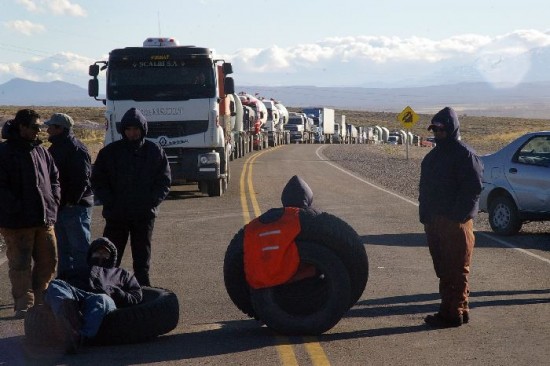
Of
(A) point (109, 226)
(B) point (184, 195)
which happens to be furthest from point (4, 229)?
(B) point (184, 195)

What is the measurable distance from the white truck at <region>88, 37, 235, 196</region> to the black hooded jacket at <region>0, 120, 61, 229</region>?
11.1 m

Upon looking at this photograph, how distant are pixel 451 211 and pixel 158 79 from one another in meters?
12.4

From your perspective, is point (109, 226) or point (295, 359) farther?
point (109, 226)

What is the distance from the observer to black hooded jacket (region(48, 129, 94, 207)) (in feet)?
29.9

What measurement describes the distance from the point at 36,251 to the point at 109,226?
2.30ft

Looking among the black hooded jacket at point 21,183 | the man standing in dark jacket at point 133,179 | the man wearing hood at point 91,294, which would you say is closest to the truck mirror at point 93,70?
the man standing in dark jacket at point 133,179

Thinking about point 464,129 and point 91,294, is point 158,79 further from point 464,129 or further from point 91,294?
point 464,129

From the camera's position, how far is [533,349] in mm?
7457

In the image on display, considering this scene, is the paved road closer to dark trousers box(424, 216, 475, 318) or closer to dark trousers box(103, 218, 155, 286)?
dark trousers box(424, 216, 475, 318)

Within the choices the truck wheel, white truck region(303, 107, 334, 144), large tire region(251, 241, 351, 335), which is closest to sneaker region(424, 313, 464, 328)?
large tire region(251, 241, 351, 335)

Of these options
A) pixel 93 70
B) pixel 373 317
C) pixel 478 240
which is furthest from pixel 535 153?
pixel 93 70

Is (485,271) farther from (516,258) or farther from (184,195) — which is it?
(184,195)

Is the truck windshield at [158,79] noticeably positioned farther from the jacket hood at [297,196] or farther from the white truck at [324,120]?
the white truck at [324,120]

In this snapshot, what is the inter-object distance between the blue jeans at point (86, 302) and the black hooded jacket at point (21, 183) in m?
1.15
